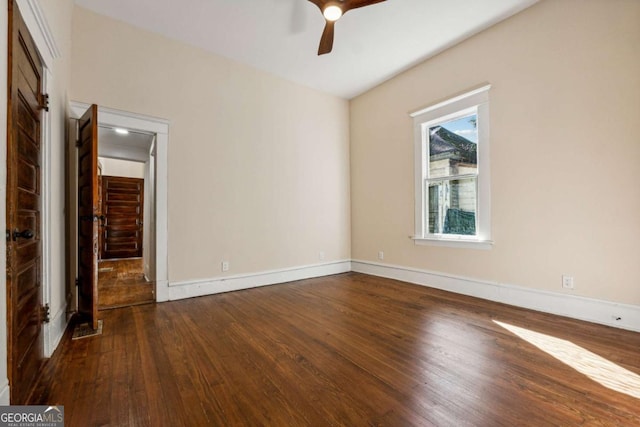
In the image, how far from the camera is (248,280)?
152 inches

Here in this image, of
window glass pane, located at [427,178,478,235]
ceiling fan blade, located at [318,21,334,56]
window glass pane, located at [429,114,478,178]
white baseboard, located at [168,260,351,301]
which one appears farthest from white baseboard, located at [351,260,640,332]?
ceiling fan blade, located at [318,21,334,56]

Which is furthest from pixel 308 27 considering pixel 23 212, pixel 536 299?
pixel 536 299

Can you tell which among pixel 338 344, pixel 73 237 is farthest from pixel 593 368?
pixel 73 237

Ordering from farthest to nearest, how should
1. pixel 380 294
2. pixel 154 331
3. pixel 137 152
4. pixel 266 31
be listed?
1. pixel 137 152
2. pixel 380 294
3. pixel 266 31
4. pixel 154 331

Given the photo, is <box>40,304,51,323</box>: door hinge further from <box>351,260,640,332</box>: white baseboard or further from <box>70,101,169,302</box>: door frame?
<box>351,260,640,332</box>: white baseboard

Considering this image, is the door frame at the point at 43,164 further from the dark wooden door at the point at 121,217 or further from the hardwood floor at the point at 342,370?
the dark wooden door at the point at 121,217

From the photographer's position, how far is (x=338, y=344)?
7.00 feet

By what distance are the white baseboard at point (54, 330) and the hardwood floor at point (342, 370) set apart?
0.07 meters

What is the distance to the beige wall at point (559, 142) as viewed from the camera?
2402 millimetres

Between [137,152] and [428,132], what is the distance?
4.86m

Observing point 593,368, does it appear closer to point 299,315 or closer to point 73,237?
point 299,315

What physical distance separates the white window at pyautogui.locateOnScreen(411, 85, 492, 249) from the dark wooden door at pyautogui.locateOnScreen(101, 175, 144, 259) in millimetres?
7058

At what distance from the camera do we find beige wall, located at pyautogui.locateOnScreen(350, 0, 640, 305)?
2.40m

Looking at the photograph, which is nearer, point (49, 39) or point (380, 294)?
point (49, 39)
